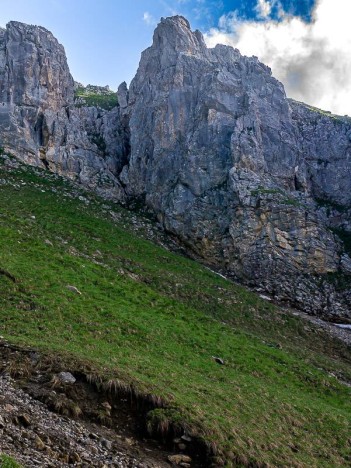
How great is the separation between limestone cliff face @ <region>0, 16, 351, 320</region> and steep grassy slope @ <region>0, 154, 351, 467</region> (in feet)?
37.6

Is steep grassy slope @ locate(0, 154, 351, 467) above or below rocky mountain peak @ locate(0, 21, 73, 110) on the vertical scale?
below

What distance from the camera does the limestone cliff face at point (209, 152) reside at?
57875 mm

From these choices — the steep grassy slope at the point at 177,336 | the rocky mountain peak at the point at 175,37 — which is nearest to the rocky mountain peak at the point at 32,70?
the rocky mountain peak at the point at 175,37

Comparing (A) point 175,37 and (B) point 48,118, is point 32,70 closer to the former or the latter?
(B) point 48,118

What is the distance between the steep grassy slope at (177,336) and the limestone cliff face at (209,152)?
37.6 feet

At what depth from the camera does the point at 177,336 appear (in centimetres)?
2833

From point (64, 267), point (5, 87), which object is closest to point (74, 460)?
point (64, 267)

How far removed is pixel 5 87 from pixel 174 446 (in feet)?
236

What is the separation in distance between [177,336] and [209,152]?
44.6 metres

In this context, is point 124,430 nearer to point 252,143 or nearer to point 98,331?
point 98,331

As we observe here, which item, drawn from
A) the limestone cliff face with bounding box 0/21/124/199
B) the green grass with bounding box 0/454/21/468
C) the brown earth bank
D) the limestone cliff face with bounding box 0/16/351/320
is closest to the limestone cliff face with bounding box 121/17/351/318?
the limestone cliff face with bounding box 0/16/351/320

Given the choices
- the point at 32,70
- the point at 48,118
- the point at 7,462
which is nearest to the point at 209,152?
the point at 48,118

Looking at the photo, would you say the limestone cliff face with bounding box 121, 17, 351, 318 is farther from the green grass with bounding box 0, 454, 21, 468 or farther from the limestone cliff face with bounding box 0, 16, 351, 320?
the green grass with bounding box 0, 454, 21, 468

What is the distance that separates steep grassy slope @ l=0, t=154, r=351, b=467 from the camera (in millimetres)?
17906
